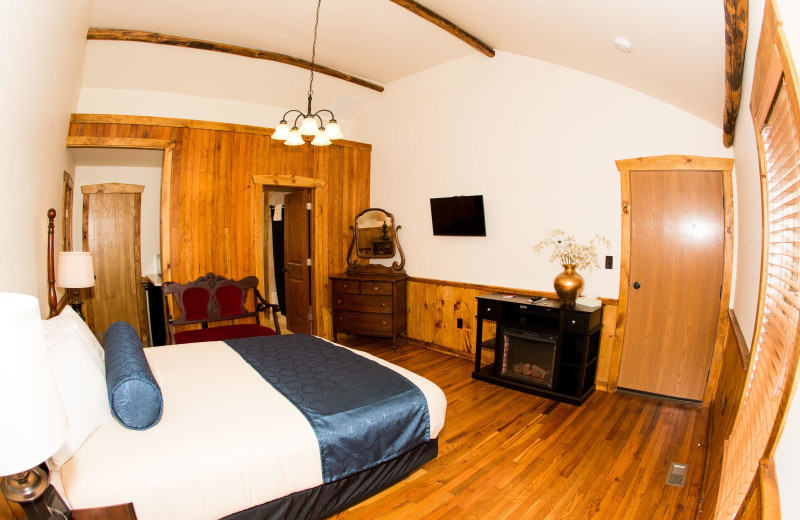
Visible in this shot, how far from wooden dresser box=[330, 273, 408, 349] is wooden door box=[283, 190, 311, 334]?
489 millimetres

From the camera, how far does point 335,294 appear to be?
197 inches

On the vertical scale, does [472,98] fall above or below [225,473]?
above

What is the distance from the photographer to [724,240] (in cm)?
315

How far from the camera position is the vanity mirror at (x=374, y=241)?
17.0 ft

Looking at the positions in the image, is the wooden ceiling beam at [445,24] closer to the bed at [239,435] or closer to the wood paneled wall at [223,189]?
the wood paneled wall at [223,189]

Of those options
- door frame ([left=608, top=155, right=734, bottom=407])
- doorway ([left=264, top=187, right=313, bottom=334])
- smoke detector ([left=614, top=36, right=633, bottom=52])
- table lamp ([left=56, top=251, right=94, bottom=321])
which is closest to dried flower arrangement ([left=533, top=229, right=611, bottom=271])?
door frame ([left=608, top=155, right=734, bottom=407])

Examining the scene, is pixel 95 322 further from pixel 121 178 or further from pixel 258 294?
pixel 258 294

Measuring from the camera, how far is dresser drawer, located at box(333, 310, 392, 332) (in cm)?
480

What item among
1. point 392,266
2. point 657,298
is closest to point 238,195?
point 392,266

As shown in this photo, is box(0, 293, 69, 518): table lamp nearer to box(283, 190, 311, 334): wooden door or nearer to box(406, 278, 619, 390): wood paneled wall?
box(406, 278, 619, 390): wood paneled wall

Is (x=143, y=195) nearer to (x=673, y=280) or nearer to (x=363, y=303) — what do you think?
(x=363, y=303)

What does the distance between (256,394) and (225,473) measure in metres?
0.50

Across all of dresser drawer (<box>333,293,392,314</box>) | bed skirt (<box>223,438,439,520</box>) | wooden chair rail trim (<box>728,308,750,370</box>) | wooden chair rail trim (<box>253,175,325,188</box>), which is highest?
wooden chair rail trim (<box>253,175,325,188</box>)

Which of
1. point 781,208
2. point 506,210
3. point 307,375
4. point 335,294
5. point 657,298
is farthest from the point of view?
point 335,294
